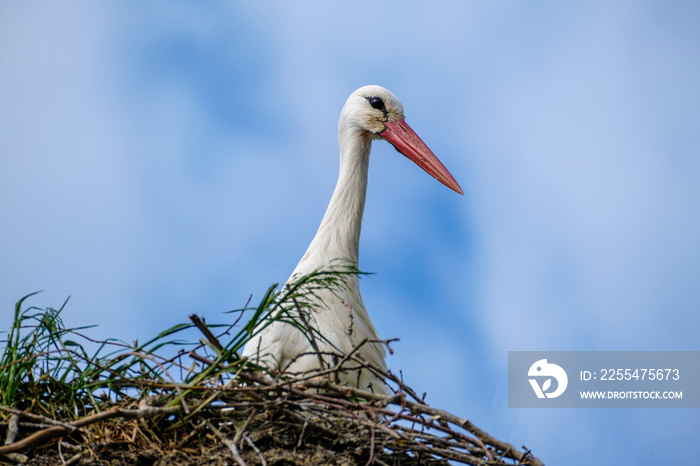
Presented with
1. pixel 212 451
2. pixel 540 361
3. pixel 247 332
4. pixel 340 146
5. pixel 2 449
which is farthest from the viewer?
pixel 540 361

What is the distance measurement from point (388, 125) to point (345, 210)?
0.61 m

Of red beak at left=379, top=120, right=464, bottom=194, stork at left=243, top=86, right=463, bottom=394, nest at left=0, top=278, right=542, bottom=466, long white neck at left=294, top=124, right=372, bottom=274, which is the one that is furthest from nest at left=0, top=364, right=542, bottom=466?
red beak at left=379, top=120, right=464, bottom=194

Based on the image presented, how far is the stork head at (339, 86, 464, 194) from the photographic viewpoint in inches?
163

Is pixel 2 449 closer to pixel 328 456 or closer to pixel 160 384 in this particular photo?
pixel 160 384

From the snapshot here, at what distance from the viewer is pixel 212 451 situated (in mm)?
1978

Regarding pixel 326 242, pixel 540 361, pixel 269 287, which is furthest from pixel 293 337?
pixel 540 361

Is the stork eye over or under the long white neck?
over

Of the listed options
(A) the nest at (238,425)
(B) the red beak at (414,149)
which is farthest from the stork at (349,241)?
(A) the nest at (238,425)

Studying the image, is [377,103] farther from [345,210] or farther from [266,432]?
[266,432]

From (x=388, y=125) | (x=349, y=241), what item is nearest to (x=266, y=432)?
(x=349, y=241)

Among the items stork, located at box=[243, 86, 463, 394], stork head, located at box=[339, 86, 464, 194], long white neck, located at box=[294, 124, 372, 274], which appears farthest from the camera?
stork head, located at box=[339, 86, 464, 194]

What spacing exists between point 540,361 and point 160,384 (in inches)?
117

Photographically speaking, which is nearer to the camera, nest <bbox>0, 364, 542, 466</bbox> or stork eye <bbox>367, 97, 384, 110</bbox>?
nest <bbox>0, 364, 542, 466</bbox>

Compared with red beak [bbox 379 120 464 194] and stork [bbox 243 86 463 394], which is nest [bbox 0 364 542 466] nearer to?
stork [bbox 243 86 463 394]
